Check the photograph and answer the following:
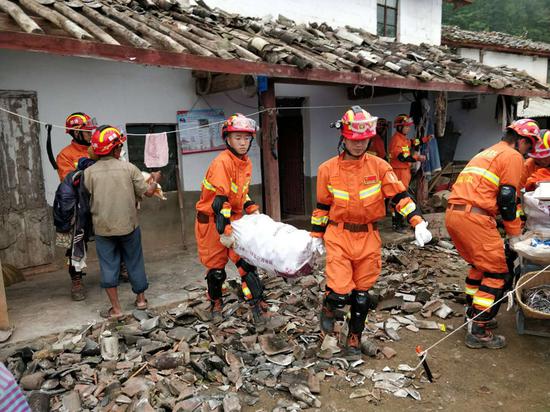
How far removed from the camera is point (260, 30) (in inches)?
282

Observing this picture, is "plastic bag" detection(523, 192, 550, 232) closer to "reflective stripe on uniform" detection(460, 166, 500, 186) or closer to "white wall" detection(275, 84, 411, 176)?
"reflective stripe on uniform" detection(460, 166, 500, 186)

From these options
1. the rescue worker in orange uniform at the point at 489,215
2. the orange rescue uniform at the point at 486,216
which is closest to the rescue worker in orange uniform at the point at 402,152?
the rescue worker in orange uniform at the point at 489,215

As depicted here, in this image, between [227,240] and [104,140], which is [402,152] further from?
[104,140]

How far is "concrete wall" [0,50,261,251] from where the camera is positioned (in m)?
5.91

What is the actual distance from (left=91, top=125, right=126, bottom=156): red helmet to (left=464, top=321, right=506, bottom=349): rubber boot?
3979 millimetres

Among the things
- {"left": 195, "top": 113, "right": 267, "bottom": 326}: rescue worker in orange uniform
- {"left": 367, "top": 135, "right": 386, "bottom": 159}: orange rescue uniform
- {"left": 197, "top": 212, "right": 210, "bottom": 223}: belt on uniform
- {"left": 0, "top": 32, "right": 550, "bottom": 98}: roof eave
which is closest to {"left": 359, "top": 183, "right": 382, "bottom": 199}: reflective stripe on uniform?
{"left": 195, "top": 113, "right": 267, "bottom": 326}: rescue worker in orange uniform

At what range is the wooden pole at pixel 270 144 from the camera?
6.38 metres

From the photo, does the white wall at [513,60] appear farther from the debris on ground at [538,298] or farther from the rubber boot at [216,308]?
the rubber boot at [216,308]

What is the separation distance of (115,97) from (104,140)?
2.68 metres

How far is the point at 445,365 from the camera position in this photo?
3926 millimetres

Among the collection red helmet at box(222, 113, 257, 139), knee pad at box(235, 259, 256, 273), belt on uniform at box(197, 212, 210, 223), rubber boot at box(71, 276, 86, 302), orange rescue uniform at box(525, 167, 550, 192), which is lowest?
rubber boot at box(71, 276, 86, 302)

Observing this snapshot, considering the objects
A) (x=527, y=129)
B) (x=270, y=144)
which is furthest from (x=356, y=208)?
(x=270, y=144)

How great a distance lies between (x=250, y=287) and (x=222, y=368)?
37.8 inches

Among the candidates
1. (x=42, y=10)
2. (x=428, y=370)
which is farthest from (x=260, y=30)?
(x=428, y=370)
